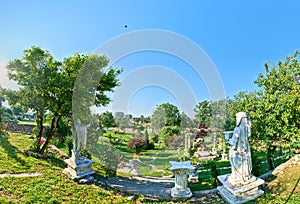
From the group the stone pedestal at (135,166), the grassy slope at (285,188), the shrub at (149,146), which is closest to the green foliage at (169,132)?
the shrub at (149,146)

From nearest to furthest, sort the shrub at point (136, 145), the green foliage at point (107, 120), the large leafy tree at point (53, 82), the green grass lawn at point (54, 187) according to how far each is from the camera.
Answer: the green grass lawn at point (54, 187), the large leafy tree at point (53, 82), the shrub at point (136, 145), the green foliage at point (107, 120)

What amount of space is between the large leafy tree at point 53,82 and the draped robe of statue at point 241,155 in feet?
21.0

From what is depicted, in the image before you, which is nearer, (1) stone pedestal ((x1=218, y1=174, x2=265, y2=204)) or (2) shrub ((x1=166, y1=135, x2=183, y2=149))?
(1) stone pedestal ((x1=218, y1=174, x2=265, y2=204))

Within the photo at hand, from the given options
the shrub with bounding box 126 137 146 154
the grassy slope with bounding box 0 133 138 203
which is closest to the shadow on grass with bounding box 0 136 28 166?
the grassy slope with bounding box 0 133 138 203

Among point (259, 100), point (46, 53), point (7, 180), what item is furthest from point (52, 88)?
point (259, 100)

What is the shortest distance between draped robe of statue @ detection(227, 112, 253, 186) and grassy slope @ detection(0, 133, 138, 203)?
3311 mm

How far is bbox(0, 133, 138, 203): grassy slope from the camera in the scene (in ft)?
17.3

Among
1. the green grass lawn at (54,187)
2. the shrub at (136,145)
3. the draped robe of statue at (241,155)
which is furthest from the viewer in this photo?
the shrub at (136,145)

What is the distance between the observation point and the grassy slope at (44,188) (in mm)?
5277

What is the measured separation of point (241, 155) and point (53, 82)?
7.71 meters

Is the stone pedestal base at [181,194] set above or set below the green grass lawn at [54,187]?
below

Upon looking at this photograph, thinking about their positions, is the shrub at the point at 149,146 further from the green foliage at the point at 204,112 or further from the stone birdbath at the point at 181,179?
the stone birdbath at the point at 181,179

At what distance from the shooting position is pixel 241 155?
5066 mm

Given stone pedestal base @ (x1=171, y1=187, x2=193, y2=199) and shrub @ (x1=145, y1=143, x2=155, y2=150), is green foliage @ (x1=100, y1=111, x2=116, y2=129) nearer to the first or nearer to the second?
shrub @ (x1=145, y1=143, x2=155, y2=150)
